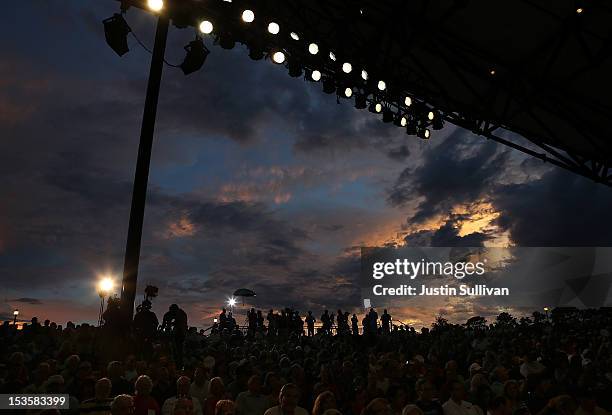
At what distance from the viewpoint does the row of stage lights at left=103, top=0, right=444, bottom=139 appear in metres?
8.81

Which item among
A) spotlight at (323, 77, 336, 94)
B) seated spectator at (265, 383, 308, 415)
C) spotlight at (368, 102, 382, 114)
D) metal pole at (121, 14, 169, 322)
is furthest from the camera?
spotlight at (368, 102, 382, 114)

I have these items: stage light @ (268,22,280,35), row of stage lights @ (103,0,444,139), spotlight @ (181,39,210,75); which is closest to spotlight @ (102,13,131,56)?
row of stage lights @ (103,0,444,139)

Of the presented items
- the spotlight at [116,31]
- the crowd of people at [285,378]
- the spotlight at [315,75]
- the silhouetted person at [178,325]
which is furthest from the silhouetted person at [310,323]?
the spotlight at [116,31]

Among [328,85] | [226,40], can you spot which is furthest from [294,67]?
[226,40]

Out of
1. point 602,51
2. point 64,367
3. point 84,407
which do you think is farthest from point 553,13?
point 64,367

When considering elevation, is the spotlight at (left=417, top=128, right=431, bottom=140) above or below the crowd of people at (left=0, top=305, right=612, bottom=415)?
above

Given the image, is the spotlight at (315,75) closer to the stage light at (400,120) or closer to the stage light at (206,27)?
the stage light at (400,120)

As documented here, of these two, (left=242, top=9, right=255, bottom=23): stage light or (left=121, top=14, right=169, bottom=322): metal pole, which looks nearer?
(left=121, top=14, right=169, bottom=322): metal pole

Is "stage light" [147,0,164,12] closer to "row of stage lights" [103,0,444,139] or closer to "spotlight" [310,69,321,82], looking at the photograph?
"row of stage lights" [103,0,444,139]

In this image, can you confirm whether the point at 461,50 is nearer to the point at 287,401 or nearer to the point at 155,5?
the point at 155,5

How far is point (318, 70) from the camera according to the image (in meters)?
11.8

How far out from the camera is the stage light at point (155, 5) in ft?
28.2

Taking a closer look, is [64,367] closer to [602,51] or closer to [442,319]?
[602,51]

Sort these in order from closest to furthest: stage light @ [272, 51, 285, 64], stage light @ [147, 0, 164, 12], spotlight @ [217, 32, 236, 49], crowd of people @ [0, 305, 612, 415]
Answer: crowd of people @ [0, 305, 612, 415]
stage light @ [147, 0, 164, 12]
spotlight @ [217, 32, 236, 49]
stage light @ [272, 51, 285, 64]
